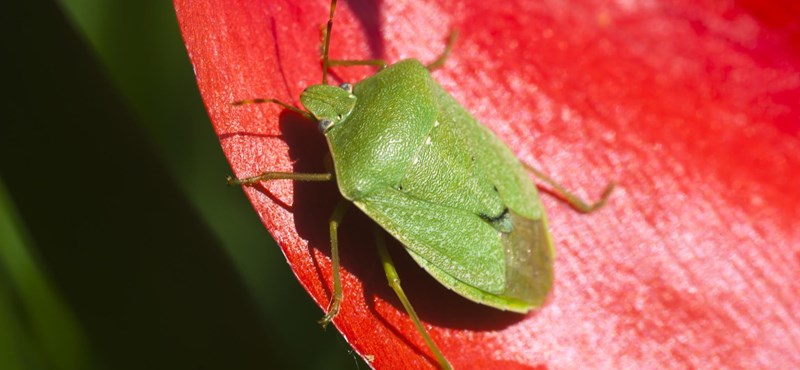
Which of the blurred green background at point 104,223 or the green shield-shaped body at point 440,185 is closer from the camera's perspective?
the blurred green background at point 104,223

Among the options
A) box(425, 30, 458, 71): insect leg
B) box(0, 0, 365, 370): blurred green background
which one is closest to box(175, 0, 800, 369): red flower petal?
box(425, 30, 458, 71): insect leg

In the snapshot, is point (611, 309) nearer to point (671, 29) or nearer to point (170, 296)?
point (671, 29)

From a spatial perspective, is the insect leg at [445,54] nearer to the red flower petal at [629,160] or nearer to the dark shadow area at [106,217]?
the red flower petal at [629,160]

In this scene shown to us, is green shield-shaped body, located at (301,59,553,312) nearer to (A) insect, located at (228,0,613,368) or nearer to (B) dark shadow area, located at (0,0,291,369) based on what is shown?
(A) insect, located at (228,0,613,368)

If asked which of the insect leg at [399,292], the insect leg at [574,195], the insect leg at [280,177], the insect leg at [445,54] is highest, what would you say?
the insect leg at [445,54]

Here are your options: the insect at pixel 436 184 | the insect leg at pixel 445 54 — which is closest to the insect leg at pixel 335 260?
the insect at pixel 436 184

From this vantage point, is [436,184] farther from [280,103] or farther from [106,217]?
[106,217]

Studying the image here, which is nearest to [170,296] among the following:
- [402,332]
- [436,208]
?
[402,332]
